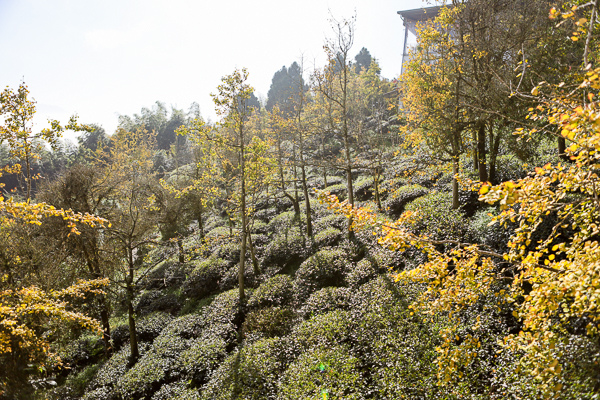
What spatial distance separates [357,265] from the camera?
1107cm

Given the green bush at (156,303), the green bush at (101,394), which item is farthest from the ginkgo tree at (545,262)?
the green bush at (156,303)

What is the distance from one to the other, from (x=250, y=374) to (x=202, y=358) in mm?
2438

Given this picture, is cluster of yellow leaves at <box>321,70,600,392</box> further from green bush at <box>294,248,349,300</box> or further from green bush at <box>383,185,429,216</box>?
green bush at <box>383,185,429,216</box>

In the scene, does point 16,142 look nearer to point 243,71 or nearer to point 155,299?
point 243,71

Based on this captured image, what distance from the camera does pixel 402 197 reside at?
14.4 metres

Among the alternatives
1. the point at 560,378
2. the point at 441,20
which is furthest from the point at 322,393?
the point at 441,20

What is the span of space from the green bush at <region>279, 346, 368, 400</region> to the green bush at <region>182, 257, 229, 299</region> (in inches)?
309

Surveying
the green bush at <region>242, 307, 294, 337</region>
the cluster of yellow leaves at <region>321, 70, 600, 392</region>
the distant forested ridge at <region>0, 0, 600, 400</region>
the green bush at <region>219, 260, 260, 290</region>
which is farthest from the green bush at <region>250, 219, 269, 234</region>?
the cluster of yellow leaves at <region>321, 70, 600, 392</region>

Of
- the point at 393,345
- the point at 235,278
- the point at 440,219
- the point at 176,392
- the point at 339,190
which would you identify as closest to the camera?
the point at 393,345

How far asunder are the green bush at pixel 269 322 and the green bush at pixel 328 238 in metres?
4.16

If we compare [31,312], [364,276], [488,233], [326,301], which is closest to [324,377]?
[326,301]

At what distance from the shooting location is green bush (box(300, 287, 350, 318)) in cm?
965

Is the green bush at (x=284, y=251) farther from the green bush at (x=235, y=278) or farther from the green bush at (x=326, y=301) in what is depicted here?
the green bush at (x=326, y=301)

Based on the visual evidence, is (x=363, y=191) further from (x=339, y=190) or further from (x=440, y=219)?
(x=440, y=219)
